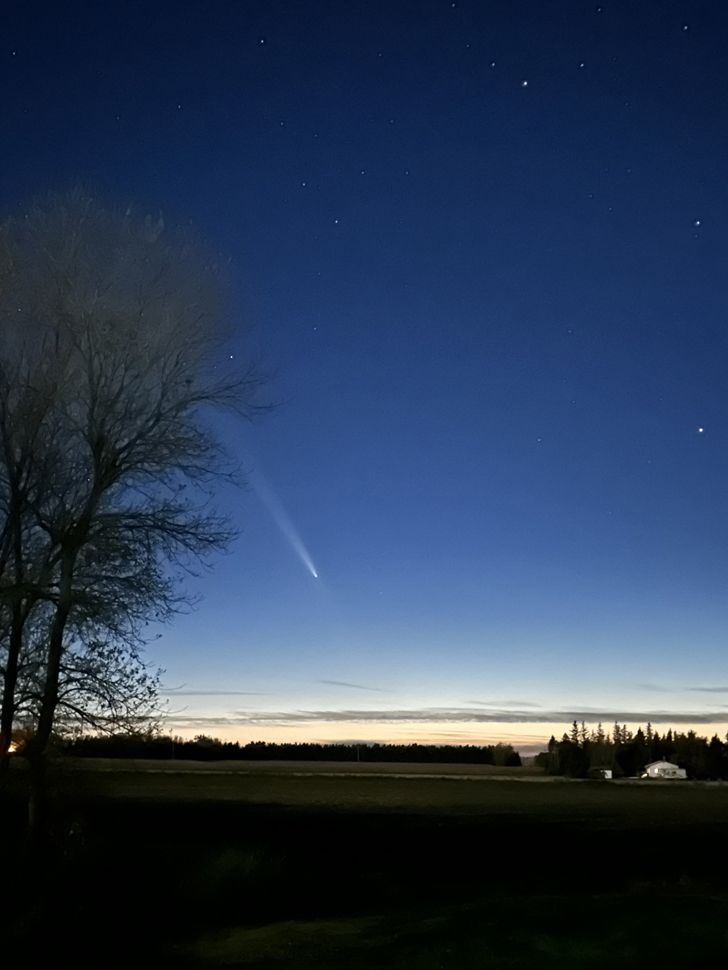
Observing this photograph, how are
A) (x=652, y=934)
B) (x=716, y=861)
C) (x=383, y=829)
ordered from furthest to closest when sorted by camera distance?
(x=383, y=829)
(x=716, y=861)
(x=652, y=934)

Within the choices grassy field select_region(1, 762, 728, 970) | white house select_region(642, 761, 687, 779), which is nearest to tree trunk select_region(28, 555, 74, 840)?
grassy field select_region(1, 762, 728, 970)

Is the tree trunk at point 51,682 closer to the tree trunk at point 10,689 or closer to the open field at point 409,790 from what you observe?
the tree trunk at point 10,689

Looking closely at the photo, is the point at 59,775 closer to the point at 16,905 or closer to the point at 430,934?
the point at 16,905

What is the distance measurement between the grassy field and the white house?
4301 centimetres

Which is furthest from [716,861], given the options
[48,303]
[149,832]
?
[48,303]

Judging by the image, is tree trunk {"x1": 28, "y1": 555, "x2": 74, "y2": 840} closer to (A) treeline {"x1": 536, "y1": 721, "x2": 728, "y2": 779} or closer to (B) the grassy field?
(B) the grassy field

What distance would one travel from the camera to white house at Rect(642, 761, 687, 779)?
91.2m

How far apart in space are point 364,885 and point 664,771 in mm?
74022

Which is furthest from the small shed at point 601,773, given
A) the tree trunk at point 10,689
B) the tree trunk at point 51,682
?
the tree trunk at point 10,689

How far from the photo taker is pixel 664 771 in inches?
3632

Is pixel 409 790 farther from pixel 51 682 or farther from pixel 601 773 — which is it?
pixel 51 682

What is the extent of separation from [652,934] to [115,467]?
1419 cm

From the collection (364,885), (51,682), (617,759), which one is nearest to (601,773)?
(617,759)

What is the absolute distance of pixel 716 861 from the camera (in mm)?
28781
